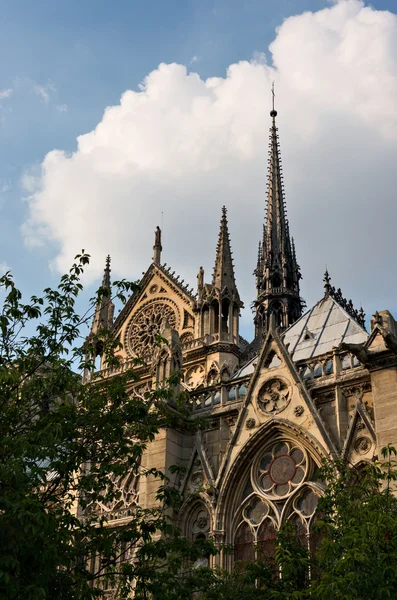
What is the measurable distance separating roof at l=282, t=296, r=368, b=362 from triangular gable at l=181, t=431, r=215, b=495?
353cm

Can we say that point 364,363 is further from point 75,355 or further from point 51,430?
point 51,430

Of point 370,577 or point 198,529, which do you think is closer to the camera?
point 370,577

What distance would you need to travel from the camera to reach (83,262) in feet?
53.9

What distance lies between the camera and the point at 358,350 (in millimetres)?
17672

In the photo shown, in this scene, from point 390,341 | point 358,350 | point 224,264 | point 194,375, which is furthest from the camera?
point 224,264

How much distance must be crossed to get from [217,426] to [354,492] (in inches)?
266

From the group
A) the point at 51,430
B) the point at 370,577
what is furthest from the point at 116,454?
the point at 370,577

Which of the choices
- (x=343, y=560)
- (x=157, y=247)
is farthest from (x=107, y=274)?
(x=343, y=560)

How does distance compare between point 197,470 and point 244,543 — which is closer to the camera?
point 244,543

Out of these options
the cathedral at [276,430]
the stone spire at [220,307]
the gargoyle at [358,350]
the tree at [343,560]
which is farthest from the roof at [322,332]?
the stone spire at [220,307]

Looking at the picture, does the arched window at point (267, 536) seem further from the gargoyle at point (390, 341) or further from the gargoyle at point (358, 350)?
the gargoyle at point (390, 341)

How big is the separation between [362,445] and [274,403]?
2715 millimetres

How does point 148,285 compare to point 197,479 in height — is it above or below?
above

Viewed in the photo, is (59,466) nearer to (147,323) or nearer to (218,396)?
(218,396)
